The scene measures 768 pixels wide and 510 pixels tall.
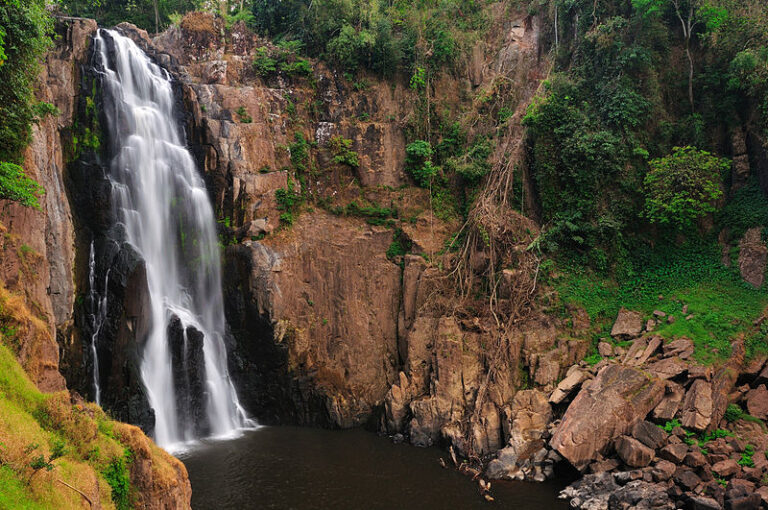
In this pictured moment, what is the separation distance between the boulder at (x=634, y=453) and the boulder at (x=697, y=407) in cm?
159

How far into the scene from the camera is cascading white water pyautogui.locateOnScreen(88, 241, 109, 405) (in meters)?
17.1

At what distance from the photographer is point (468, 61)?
28703mm

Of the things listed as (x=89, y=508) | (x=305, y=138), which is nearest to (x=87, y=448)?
(x=89, y=508)

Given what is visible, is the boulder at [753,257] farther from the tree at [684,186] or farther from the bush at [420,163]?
the bush at [420,163]

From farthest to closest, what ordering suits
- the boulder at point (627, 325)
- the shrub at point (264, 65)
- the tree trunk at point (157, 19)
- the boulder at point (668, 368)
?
the tree trunk at point (157, 19) < the shrub at point (264, 65) < the boulder at point (627, 325) < the boulder at point (668, 368)

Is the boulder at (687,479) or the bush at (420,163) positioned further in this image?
the bush at (420,163)

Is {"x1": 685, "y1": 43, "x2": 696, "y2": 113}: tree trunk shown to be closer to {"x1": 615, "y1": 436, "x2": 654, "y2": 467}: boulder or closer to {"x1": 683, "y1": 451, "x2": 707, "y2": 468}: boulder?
{"x1": 683, "y1": 451, "x2": 707, "y2": 468}: boulder

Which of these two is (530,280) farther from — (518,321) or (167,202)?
(167,202)

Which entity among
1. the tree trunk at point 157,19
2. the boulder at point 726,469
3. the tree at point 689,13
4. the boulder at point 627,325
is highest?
the tree trunk at point 157,19

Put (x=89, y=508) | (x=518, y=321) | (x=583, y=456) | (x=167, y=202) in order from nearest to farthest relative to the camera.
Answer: (x=89, y=508)
(x=583, y=456)
(x=518, y=321)
(x=167, y=202)

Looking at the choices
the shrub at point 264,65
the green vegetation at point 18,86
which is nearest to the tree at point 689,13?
the shrub at point 264,65

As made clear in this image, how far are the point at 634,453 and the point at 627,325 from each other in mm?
5860

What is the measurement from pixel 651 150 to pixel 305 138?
637 inches

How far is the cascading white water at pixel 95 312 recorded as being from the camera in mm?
17094
